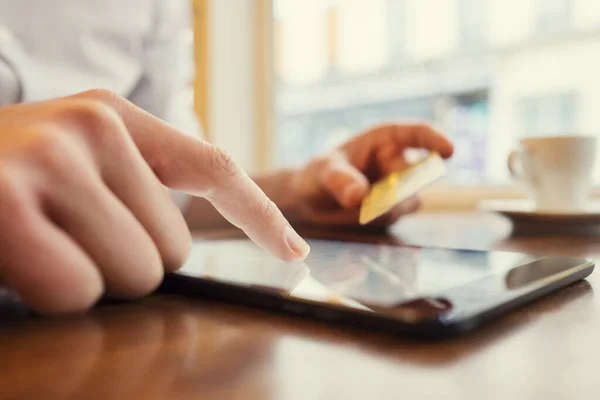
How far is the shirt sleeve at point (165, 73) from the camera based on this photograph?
1051 mm

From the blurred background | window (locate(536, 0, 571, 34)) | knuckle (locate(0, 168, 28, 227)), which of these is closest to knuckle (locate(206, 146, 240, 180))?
knuckle (locate(0, 168, 28, 227))

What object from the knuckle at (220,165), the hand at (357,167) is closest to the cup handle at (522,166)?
the hand at (357,167)

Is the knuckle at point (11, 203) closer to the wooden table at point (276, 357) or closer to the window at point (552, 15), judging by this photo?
the wooden table at point (276, 357)

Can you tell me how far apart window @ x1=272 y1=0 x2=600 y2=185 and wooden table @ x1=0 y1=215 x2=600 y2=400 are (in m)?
1.00

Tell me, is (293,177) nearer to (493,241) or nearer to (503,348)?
(493,241)

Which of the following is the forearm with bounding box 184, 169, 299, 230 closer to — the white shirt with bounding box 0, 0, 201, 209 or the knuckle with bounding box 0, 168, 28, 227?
the white shirt with bounding box 0, 0, 201, 209

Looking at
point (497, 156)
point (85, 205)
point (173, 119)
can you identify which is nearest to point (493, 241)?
point (85, 205)

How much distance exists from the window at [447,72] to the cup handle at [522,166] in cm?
37

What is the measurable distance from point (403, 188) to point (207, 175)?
28 cm

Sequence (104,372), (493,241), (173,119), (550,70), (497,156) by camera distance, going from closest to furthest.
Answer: (104,372) → (493,241) → (173,119) → (550,70) → (497,156)

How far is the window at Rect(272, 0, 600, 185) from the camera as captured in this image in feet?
4.88

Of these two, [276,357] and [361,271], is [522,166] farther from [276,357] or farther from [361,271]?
[276,357]

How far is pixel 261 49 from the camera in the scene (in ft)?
6.64

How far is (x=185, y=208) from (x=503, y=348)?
2.48 feet
